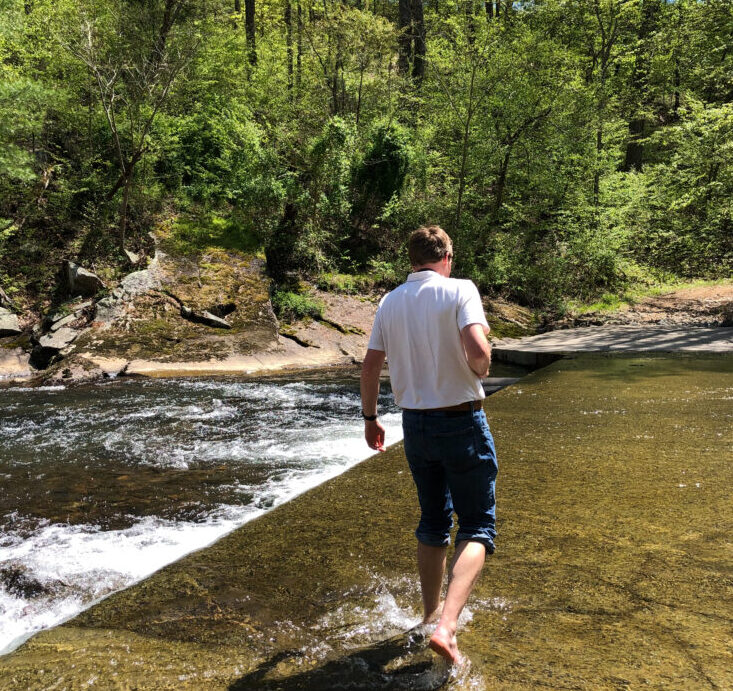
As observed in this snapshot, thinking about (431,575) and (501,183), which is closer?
(431,575)

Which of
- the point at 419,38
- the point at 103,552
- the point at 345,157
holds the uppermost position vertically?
the point at 419,38

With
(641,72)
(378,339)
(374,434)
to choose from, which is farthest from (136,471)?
(641,72)

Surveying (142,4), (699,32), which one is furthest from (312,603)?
(699,32)

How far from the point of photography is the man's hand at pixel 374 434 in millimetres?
2922

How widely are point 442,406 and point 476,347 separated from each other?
312 mm

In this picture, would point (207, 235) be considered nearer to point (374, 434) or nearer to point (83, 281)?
point (83, 281)

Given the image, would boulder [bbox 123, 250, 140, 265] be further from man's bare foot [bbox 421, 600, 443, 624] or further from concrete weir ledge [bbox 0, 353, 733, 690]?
man's bare foot [bbox 421, 600, 443, 624]

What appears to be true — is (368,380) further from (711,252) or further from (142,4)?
(142,4)

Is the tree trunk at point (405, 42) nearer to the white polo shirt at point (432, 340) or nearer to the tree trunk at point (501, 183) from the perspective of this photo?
the tree trunk at point (501, 183)

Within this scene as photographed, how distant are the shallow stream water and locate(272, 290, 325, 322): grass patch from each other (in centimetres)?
475

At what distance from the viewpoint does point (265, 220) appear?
55.9 feet

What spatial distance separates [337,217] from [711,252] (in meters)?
11.7

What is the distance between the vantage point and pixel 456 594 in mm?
2465

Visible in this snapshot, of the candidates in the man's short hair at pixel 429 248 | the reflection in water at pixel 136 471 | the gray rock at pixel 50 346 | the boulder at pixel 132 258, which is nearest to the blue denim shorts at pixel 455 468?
the man's short hair at pixel 429 248
